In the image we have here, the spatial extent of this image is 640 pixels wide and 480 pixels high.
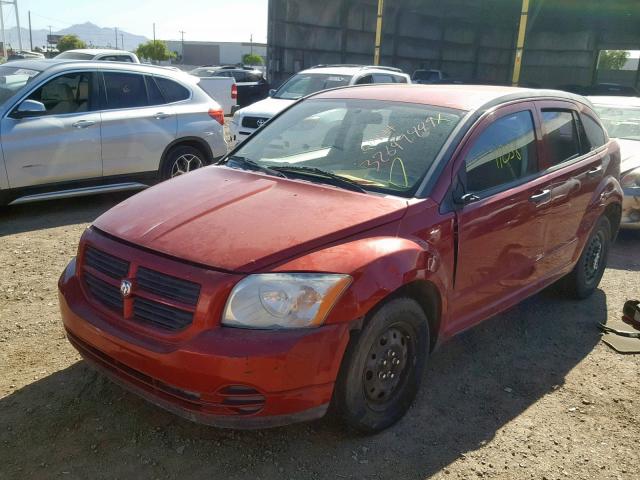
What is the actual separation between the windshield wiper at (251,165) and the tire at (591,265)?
2678mm

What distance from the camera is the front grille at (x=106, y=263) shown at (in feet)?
9.39

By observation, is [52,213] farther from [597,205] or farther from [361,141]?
[597,205]

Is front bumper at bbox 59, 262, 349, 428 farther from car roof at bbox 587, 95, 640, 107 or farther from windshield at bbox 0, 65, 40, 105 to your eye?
car roof at bbox 587, 95, 640, 107

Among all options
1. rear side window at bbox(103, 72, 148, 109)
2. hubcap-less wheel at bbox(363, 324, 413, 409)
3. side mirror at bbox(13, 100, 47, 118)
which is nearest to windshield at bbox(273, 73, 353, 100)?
rear side window at bbox(103, 72, 148, 109)

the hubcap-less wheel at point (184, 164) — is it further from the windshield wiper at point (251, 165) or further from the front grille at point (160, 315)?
the front grille at point (160, 315)

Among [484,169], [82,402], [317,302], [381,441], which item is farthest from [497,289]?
[82,402]

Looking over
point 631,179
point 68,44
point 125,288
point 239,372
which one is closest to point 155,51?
point 68,44

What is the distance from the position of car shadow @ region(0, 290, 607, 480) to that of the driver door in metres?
3.63

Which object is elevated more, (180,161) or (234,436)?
(180,161)

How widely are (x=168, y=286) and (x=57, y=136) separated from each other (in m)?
4.72

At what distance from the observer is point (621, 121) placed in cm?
808

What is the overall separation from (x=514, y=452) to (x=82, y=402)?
230cm

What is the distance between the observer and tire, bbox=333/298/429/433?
9.12 ft

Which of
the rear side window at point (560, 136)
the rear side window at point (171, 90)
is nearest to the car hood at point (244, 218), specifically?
the rear side window at point (560, 136)
